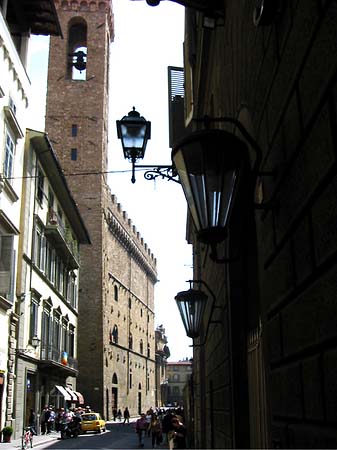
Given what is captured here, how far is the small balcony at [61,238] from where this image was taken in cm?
2927

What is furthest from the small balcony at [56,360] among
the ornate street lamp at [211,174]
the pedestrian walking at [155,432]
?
the ornate street lamp at [211,174]

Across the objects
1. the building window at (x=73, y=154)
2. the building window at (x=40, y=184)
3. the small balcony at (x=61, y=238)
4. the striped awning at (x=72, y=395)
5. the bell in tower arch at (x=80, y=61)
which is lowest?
the striped awning at (x=72, y=395)

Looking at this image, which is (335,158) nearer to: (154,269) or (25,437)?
(25,437)

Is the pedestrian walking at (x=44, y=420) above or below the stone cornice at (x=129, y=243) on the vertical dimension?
below

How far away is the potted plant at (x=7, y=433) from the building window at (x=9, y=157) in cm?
832

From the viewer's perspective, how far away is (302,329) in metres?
2.47

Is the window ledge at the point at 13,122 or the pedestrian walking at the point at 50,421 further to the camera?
the pedestrian walking at the point at 50,421

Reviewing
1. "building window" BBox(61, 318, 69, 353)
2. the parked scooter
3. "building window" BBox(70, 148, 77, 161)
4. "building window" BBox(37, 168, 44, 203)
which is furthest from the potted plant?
"building window" BBox(70, 148, 77, 161)

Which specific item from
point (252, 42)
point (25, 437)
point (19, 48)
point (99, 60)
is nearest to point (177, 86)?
point (19, 48)

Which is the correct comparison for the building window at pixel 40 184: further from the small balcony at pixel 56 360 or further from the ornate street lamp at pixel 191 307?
the ornate street lamp at pixel 191 307

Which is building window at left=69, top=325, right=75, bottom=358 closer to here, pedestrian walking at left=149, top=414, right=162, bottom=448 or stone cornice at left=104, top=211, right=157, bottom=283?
pedestrian walking at left=149, top=414, right=162, bottom=448

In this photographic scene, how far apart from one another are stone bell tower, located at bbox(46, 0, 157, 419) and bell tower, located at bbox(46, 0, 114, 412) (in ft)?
0.25

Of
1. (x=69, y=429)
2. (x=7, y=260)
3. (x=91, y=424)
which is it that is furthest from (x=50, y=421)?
(x=7, y=260)

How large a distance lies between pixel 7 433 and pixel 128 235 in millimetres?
39723
